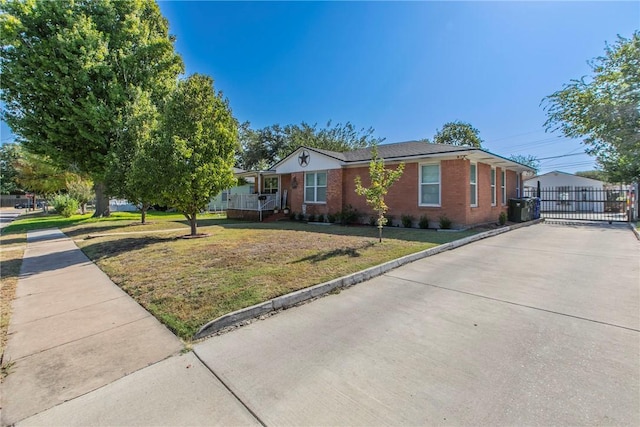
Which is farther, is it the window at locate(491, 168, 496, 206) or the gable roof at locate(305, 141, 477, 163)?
the window at locate(491, 168, 496, 206)

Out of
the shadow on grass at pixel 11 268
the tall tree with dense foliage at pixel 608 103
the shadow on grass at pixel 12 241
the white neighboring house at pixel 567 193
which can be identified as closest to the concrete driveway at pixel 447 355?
the shadow on grass at pixel 11 268

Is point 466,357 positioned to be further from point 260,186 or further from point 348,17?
point 260,186

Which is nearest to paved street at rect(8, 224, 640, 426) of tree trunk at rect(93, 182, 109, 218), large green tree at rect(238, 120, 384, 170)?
tree trunk at rect(93, 182, 109, 218)

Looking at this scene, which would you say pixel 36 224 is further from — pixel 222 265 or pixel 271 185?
pixel 222 265

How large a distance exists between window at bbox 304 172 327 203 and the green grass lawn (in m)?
6.69

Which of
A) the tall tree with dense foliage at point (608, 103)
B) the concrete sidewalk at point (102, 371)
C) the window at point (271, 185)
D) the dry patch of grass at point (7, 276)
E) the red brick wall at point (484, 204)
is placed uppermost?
the tall tree with dense foliage at point (608, 103)

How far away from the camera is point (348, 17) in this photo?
11.3m

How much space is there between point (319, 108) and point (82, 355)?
37.4m

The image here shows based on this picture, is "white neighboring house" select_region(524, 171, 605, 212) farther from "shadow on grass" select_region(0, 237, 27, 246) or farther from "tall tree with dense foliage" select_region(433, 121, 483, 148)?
"shadow on grass" select_region(0, 237, 27, 246)

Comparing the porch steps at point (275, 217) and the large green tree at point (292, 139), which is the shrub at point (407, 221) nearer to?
the porch steps at point (275, 217)

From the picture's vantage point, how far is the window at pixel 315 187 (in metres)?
16.5

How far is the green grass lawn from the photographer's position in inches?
172

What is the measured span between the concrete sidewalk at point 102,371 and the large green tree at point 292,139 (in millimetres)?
34197

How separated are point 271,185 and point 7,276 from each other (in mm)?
15409
